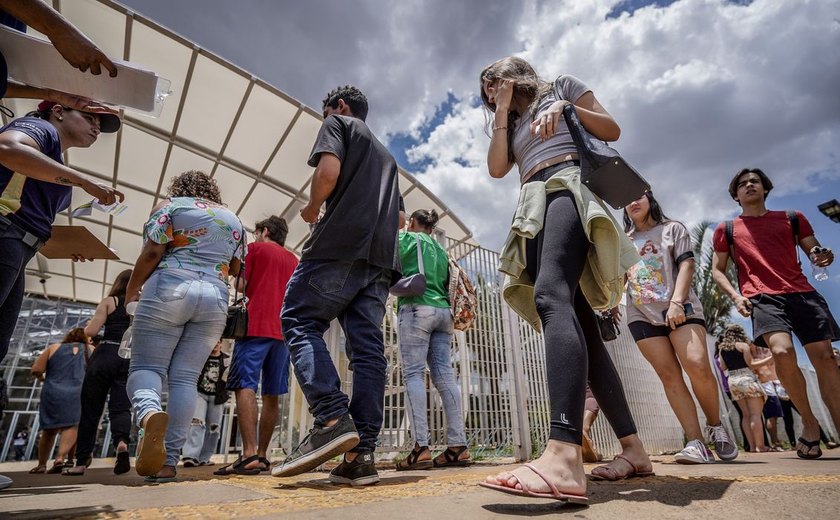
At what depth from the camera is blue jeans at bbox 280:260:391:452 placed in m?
1.97

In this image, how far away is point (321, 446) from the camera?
5.88 ft

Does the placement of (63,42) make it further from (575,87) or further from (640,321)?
(640,321)

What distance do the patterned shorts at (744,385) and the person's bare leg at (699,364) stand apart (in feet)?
13.3

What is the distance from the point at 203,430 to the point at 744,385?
280 inches

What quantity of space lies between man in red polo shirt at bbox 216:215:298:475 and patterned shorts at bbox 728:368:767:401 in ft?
20.4

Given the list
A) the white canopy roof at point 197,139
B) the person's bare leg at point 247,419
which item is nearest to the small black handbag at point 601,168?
the person's bare leg at point 247,419

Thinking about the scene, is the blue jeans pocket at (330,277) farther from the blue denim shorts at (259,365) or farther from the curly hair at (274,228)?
the curly hair at (274,228)

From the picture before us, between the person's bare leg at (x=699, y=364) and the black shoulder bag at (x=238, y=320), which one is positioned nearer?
the person's bare leg at (x=699, y=364)

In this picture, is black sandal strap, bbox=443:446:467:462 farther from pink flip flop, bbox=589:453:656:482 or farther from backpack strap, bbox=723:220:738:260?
backpack strap, bbox=723:220:738:260

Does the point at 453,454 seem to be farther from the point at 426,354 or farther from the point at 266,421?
the point at 266,421

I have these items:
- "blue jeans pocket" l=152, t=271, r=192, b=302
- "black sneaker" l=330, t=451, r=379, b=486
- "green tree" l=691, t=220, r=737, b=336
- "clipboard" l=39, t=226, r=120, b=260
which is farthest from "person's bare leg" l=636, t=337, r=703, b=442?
"green tree" l=691, t=220, r=737, b=336

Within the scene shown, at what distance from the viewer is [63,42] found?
4.69 feet

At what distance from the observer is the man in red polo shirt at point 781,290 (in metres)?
2.81

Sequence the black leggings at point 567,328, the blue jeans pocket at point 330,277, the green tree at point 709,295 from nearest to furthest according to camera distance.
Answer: the black leggings at point 567,328, the blue jeans pocket at point 330,277, the green tree at point 709,295
